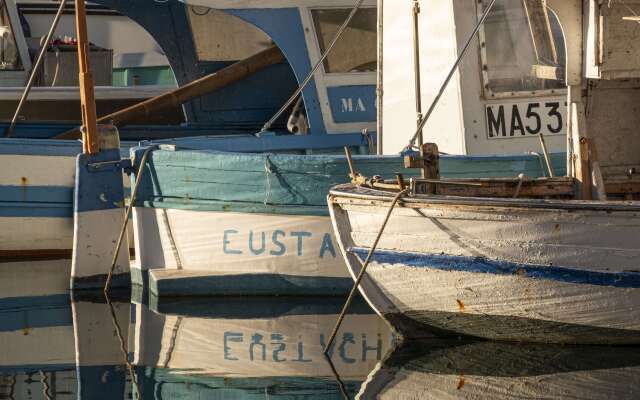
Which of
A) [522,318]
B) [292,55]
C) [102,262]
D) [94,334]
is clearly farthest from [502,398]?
[292,55]

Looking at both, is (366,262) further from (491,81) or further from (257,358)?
(491,81)

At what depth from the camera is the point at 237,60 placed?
16.9 metres

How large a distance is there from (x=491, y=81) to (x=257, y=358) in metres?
3.62

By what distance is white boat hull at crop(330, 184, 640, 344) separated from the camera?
9.29 meters

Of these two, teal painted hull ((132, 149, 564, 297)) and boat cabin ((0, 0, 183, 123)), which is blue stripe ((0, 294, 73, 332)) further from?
boat cabin ((0, 0, 183, 123))

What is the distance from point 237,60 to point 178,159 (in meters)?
5.35

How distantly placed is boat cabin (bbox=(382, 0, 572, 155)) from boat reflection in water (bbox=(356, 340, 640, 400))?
273 centimetres

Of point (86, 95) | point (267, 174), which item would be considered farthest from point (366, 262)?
Result: point (86, 95)

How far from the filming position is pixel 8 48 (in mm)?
20172

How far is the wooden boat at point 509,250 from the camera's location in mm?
9305

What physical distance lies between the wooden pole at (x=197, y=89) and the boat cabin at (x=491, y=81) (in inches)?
158

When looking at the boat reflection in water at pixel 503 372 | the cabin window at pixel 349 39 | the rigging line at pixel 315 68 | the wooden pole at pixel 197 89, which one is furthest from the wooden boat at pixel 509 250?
the wooden pole at pixel 197 89

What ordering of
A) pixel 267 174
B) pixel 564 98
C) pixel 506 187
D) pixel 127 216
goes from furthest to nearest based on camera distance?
pixel 564 98, pixel 127 216, pixel 267 174, pixel 506 187

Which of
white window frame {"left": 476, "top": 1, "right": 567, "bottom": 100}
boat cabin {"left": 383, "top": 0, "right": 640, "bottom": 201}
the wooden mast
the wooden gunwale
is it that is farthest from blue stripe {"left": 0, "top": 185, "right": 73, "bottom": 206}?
the wooden gunwale
